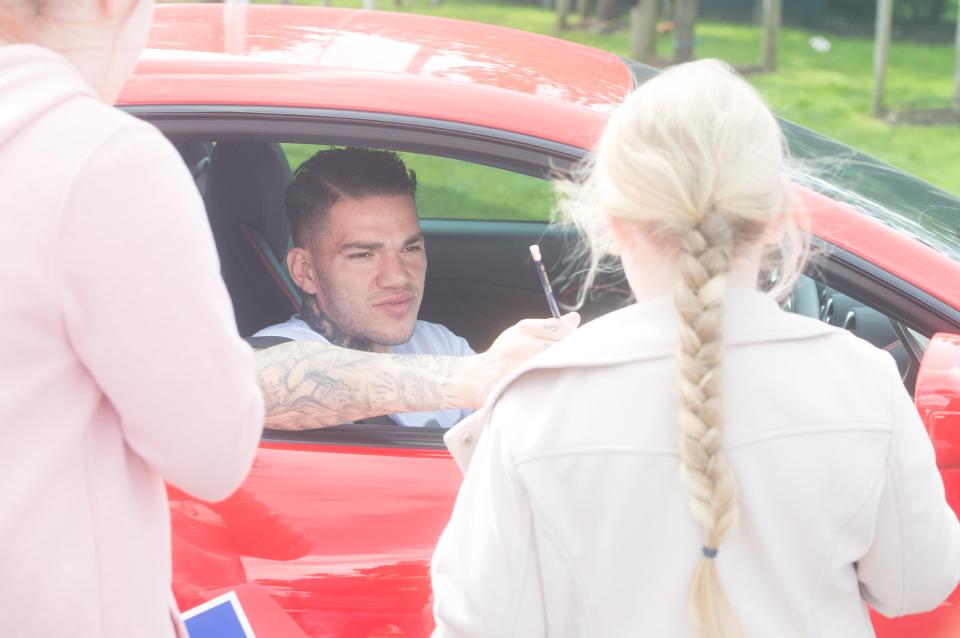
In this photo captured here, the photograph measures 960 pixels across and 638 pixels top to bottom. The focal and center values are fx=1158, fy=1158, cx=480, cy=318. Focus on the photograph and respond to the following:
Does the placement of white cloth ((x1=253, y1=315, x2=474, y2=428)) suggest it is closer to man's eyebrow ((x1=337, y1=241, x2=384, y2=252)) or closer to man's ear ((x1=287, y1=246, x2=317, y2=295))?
man's ear ((x1=287, y1=246, x2=317, y2=295))

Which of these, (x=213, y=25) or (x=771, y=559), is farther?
(x=213, y=25)

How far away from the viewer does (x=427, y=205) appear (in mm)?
6547

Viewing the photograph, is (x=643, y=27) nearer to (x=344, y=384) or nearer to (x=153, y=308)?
(x=344, y=384)

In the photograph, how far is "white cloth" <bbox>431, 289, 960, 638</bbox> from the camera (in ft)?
4.14

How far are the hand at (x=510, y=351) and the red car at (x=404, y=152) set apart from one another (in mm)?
101

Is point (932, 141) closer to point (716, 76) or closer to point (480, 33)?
point (480, 33)

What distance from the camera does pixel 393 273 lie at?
250cm

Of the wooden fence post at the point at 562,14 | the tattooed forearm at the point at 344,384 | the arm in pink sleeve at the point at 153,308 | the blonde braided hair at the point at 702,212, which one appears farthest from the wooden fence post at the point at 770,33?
the arm in pink sleeve at the point at 153,308

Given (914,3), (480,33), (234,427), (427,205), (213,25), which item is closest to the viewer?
(234,427)

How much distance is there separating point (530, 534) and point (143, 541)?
16.4 inches

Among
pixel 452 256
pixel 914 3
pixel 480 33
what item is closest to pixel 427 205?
pixel 452 256

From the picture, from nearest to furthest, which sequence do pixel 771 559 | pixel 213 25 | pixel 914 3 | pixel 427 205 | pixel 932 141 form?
pixel 771 559, pixel 213 25, pixel 427 205, pixel 932 141, pixel 914 3

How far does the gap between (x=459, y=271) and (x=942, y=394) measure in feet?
6.44

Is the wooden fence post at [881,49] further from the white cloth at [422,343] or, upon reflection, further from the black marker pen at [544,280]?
the black marker pen at [544,280]
